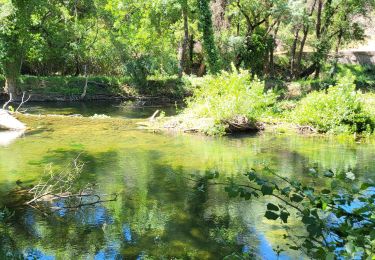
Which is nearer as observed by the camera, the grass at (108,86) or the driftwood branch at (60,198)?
the driftwood branch at (60,198)

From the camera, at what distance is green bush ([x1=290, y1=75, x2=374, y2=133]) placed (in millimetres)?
15852

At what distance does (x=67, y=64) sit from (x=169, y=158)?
21554mm

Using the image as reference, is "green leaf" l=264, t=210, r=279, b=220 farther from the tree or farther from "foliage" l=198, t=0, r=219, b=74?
"foliage" l=198, t=0, r=219, b=74

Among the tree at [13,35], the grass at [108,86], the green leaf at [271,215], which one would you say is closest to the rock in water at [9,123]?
the tree at [13,35]

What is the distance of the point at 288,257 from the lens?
233 inches

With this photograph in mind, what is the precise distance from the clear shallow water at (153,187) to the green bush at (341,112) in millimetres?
1241

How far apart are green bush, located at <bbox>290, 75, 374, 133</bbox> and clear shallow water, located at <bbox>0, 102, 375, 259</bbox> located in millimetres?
1241

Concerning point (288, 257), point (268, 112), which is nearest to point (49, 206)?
point (288, 257)

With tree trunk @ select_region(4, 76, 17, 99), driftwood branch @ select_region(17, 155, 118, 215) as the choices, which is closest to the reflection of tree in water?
driftwood branch @ select_region(17, 155, 118, 215)

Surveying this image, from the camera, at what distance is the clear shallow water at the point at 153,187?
620 cm

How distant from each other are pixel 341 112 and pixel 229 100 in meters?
3.96

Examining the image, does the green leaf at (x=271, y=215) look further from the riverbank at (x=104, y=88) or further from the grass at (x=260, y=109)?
the riverbank at (x=104, y=88)

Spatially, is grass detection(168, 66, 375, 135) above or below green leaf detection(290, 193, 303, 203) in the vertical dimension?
below

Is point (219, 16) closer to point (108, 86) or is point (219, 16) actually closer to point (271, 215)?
point (108, 86)
